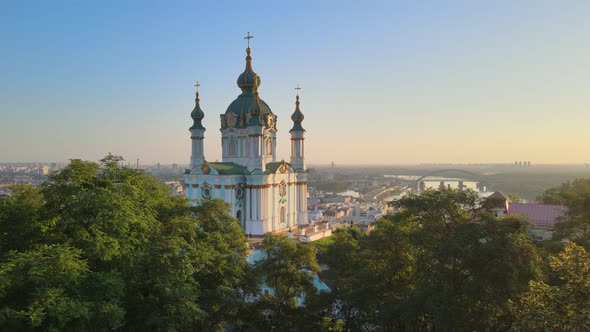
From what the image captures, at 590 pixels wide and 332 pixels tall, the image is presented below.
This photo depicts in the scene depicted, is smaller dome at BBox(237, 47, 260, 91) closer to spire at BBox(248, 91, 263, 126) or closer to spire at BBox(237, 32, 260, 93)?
spire at BBox(237, 32, 260, 93)

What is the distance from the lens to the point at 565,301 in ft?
24.5

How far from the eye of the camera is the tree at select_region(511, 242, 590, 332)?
6.89 metres

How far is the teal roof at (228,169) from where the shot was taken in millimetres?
29344

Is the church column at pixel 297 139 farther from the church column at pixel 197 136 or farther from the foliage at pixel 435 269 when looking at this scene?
the foliage at pixel 435 269

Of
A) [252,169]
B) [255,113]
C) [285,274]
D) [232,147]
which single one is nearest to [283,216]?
[252,169]

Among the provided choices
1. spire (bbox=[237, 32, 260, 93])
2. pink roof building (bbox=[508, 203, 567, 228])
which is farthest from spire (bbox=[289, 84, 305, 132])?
pink roof building (bbox=[508, 203, 567, 228])

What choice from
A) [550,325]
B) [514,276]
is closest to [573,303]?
[550,325]

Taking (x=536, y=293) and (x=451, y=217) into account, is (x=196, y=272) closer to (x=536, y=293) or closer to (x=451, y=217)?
(x=451, y=217)

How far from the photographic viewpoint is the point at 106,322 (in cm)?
934

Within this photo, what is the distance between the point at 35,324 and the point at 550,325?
29.5 ft

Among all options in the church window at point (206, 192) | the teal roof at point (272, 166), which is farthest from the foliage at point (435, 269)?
the teal roof at point (272, 166)

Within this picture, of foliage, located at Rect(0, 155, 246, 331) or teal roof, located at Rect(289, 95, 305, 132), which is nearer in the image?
foliage, located at Rect(0, 155, 246, 331)

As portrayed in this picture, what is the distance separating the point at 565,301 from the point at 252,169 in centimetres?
2410

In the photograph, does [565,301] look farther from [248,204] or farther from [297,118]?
[297,118]
